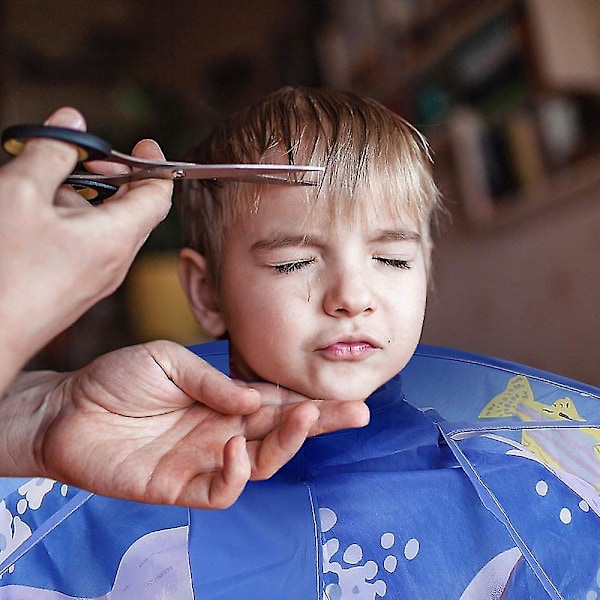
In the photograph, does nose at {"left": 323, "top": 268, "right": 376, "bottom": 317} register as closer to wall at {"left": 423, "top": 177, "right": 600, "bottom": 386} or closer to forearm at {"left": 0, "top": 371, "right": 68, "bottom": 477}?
forearm at {"left": 0, "top": 371, "right": 68, "bottom": 477}

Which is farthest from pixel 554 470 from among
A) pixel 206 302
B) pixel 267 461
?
pixel 206 302

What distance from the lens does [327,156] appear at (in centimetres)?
90

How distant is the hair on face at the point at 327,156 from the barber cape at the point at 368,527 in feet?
0.74

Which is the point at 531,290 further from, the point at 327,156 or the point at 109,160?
the point at 109,160

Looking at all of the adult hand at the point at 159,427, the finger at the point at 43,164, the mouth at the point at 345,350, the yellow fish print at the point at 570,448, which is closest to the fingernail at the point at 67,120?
the finger at the point at 43,164

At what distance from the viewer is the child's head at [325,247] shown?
0.86m

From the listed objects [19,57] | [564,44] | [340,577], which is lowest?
[340,577]

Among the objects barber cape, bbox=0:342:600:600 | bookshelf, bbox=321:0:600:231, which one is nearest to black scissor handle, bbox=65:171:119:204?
barber cape, bbox=0:342:600:600

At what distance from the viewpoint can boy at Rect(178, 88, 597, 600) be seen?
0.81m

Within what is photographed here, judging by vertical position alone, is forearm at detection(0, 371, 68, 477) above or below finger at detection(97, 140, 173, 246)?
below

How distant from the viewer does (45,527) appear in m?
0.88

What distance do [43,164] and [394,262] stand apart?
44 cm

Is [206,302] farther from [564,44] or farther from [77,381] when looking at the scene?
[564,44]

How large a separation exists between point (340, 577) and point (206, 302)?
1.28 ft
